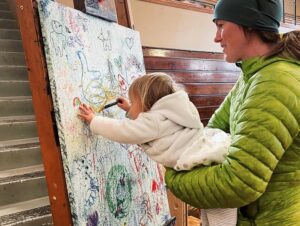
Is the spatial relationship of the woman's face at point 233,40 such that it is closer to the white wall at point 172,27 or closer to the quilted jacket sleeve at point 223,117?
the quilted jacket sleeve at point 223,117

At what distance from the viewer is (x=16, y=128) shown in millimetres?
2217

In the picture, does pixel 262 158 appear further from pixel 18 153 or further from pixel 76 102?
pixel 18 153

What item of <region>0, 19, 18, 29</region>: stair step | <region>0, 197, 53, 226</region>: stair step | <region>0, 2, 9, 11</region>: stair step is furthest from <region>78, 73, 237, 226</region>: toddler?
<region>0, 2, 9, 11</region>: stair step

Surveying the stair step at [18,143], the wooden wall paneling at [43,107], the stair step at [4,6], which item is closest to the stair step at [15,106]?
the stair step at [18,143]

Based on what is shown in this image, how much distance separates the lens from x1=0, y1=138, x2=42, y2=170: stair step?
194 cm

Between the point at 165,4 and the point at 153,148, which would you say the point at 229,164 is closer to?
the point at 153,148

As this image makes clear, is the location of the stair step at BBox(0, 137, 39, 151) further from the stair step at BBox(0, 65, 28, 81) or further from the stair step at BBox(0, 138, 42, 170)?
the stair step at BBox(0, 65, 28, 81)

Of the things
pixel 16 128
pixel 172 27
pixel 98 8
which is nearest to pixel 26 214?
pixel 16 128

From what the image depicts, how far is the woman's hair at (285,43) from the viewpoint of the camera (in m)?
0.87

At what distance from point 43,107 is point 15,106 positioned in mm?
1601

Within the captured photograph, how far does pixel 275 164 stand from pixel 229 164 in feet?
0.35

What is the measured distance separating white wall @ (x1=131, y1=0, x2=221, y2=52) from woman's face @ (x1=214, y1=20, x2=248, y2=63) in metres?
2.48

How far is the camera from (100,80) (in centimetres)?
122

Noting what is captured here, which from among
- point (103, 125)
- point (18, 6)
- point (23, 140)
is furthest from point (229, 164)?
point (23, 140)
